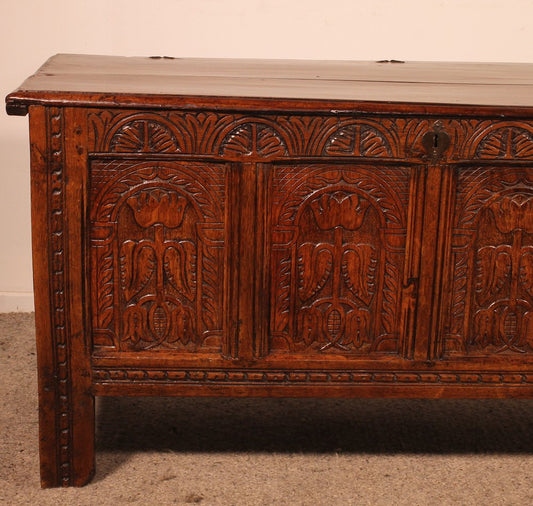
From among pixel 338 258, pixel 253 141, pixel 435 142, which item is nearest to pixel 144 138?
pixel 253 141

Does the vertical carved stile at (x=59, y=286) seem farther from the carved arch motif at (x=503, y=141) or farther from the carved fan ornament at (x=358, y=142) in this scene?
the carved arch motif at (x=503, y=141)

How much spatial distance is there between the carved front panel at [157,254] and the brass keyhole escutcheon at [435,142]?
17.0 inches

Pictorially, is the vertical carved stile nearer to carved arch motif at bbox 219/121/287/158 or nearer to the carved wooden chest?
the carved wooden chest

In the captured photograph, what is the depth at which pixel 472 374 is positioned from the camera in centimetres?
207

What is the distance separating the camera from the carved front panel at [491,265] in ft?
6.50

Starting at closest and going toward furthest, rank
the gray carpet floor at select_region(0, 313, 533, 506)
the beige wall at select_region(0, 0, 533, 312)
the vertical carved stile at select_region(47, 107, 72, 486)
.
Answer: the vertical carved stile at select_region(47, 107, 72, 486), the gray carpet floor at select_region(0, 313, 533, 506), the beige wall at select_region(0, 0, 533, 312)

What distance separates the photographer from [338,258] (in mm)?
2004

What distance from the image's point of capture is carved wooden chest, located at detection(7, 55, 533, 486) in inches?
75.5

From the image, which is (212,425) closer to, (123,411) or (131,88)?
(123,411)

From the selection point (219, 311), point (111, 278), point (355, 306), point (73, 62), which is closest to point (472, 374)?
point (355, 306)

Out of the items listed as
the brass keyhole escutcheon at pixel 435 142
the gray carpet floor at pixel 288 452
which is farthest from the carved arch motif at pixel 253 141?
the gray carpet floor at pixel 288 452

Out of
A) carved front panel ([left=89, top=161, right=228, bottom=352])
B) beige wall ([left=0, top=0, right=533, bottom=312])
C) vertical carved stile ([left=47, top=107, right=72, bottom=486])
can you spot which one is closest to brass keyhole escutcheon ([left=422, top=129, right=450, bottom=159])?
carved front panel ([left=89, top=161, right=228, bottom=352])

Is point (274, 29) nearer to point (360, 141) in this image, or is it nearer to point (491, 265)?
point (360, 141)

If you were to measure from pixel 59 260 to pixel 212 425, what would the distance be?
2.30ft
